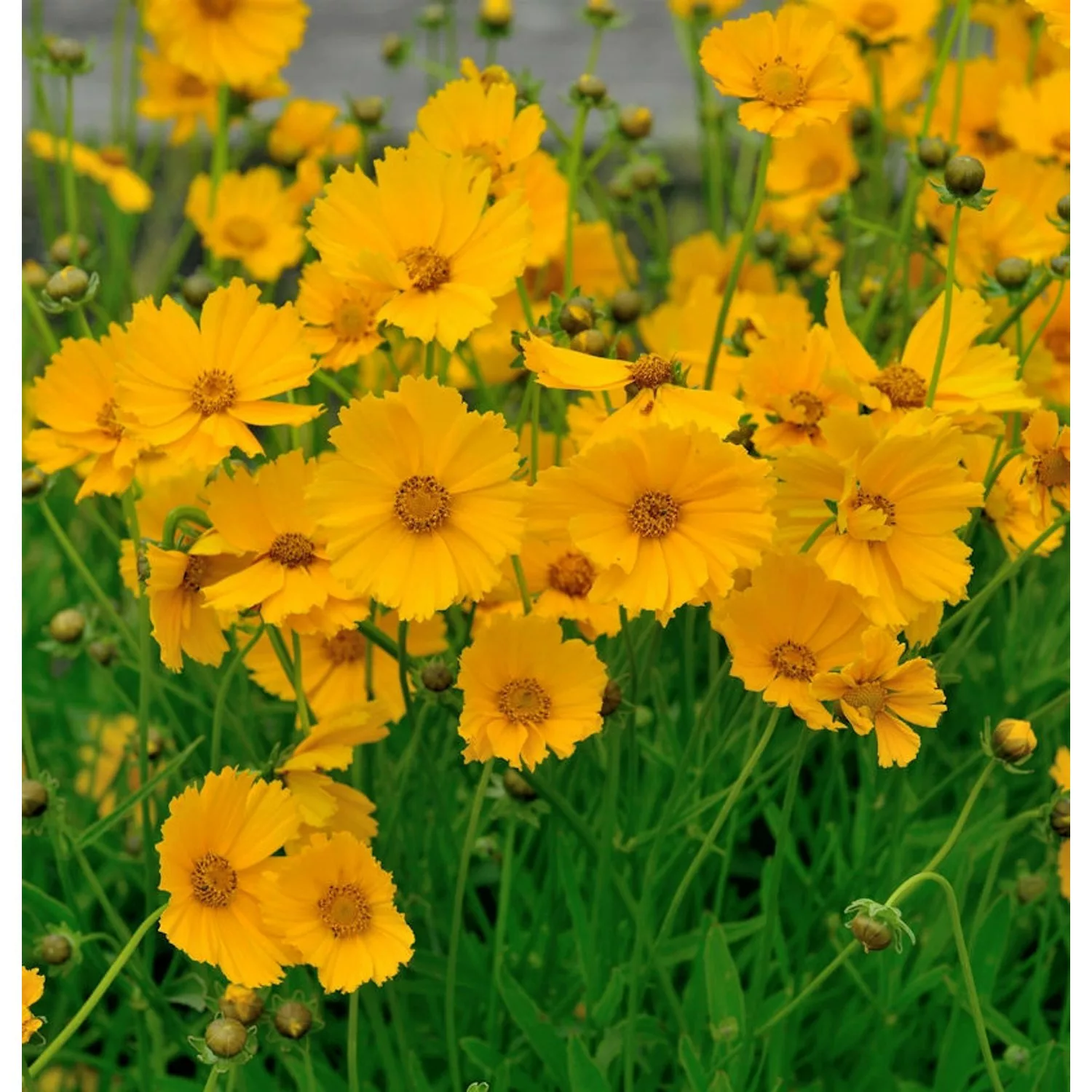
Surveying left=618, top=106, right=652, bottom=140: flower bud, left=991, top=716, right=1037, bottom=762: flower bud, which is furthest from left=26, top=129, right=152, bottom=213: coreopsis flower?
left=991, top=716, right=1037, bottom=762: flower bud

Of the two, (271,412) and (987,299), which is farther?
(987,299)

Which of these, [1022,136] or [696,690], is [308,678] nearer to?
Answer: [696,690]

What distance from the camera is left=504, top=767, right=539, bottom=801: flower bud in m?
0.77

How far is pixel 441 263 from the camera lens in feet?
2.30

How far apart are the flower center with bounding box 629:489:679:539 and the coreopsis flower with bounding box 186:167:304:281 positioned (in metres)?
0.64

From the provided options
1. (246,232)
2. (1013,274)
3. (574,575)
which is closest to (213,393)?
(574,575)

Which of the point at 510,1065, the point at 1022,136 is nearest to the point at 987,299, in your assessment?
the point at 1022,136

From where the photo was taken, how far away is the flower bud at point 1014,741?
2.37 ft

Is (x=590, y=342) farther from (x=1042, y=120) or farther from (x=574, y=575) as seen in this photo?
(x=1042, y=120)

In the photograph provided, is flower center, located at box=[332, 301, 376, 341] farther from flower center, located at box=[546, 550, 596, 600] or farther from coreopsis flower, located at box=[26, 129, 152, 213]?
coreopsis flower, located at box=[26, 129, 152, 213]

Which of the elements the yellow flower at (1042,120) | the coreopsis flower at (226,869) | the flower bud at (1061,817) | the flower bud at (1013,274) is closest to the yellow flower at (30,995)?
the coreopsis flower at (226,869)

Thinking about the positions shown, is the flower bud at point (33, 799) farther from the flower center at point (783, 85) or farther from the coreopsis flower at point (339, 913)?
the flower center at point (783, 85)

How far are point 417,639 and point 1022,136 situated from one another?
24.6 inches

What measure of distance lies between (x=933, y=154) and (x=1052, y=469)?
0.98 ft
